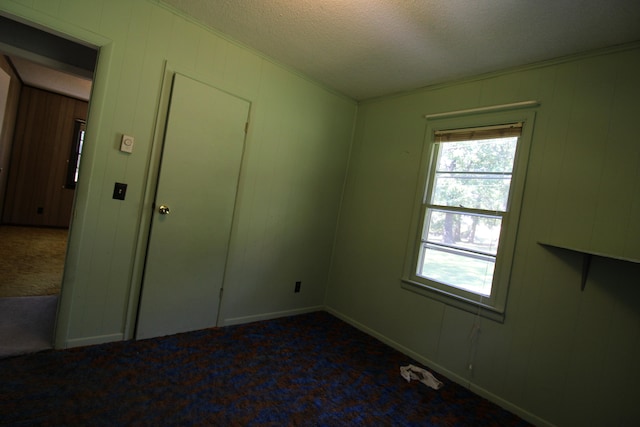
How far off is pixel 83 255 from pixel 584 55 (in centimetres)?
361

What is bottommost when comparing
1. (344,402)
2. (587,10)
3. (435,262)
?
(344,402)

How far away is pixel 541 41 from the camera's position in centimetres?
201

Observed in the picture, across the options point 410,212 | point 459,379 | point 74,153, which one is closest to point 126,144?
point 410,212

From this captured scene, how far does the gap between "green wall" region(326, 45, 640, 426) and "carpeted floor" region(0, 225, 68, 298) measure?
3.50m

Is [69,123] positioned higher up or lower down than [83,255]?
higher up

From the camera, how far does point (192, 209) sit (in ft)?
8.21

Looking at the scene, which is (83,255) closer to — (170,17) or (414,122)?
(170,17)

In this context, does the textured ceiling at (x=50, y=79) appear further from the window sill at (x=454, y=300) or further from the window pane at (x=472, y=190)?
the window sill at (x=454, y=300)

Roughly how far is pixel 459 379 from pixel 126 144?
3.00 meters

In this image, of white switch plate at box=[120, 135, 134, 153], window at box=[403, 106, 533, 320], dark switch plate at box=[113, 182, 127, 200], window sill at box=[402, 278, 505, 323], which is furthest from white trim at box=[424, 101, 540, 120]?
dark switch plate at box=[113, 182, 127, 200]

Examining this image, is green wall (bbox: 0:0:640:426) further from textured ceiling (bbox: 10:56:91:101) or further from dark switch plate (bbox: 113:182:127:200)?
textured ceiling (bbox: 10:56:91:101)

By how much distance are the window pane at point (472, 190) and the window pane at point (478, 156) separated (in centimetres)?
6

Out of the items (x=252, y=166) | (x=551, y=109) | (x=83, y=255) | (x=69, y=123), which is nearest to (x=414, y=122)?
(x=551, y=109)

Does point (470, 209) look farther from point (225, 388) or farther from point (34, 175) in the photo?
point (34, 175)
